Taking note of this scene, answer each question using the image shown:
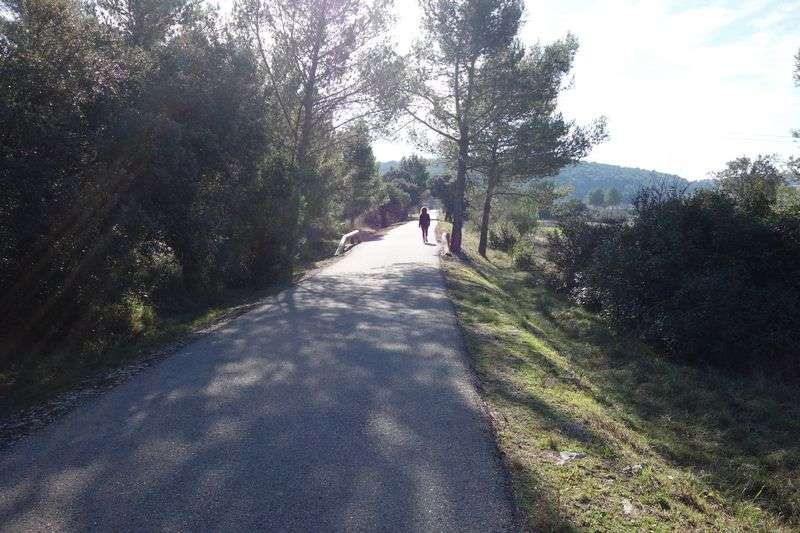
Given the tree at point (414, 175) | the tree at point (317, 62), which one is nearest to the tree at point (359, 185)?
the tree at point (317, 62)

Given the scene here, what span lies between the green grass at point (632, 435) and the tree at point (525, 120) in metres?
11.9

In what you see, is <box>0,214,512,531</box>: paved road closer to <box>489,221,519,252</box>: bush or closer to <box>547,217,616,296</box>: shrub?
<box>547,217,616,296</box>: shrub

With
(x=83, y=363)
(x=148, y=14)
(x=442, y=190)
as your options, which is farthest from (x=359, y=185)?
(x=83, y=363)

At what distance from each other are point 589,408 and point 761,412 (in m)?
3.27

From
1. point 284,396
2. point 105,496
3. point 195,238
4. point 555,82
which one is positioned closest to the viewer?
point 105,496

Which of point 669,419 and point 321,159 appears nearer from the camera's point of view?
point 669,419

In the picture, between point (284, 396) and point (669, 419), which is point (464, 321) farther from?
point (284, 396)

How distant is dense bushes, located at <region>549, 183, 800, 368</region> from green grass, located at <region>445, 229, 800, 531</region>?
2.37ft

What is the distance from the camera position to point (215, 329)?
822 cm

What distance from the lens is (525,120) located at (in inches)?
827

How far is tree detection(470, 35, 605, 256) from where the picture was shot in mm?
19375

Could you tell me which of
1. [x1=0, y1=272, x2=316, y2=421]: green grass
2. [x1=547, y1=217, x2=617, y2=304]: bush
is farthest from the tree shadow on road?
[x1=547, y1=217, x2=617, y2=304]: bush

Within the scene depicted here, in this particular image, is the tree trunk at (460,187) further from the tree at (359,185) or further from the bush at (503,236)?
the bush at (503,236)

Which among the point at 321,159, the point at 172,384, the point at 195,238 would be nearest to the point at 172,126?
the point at 195,238
